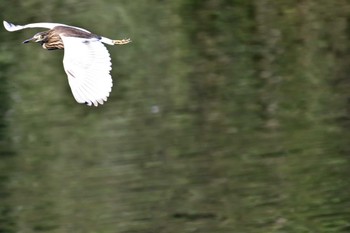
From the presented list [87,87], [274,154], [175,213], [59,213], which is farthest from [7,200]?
[87,87]

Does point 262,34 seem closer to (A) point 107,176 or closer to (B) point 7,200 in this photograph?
(A) point 107,176

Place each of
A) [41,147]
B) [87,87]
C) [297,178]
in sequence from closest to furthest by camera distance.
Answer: [87,87] → [41,147] → [297,178]

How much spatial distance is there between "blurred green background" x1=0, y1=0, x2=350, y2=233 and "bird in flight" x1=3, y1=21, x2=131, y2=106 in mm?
1249

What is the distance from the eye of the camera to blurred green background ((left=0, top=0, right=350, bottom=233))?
283 cm

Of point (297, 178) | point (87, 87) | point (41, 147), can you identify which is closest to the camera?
point (87, 87)

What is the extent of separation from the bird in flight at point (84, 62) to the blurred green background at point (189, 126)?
4.10 ft

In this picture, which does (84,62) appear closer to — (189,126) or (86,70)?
(86,70)

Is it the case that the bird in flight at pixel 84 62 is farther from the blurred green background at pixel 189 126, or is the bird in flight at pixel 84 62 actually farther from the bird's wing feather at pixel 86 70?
the blurred green background at pixel 189 126

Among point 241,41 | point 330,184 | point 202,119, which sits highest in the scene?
point 241,41

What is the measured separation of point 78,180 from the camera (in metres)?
2.91

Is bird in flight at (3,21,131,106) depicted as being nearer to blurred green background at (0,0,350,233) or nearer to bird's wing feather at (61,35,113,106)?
bird's wing feather at (61,35,113,106)

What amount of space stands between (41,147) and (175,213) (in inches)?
18.0

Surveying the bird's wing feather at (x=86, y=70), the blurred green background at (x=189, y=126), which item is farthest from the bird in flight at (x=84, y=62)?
the blurred green background at (x=189, y=126)

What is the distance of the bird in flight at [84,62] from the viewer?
1.40 metres
